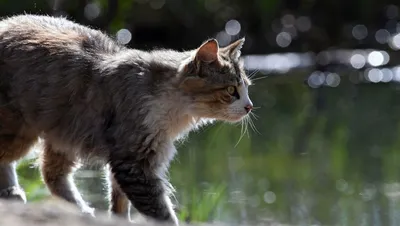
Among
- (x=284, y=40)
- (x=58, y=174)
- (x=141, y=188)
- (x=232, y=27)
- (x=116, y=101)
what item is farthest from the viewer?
(x=284, y=40)

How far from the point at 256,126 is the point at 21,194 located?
5670 millimetres

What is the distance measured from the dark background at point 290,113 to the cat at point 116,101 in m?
0.86

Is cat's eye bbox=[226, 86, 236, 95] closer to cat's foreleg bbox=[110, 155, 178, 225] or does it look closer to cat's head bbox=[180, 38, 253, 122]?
cat's head bbox=[180, 38, 253, 122]

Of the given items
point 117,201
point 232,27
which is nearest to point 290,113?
point 232,27

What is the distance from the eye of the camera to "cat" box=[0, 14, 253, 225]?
7.04m

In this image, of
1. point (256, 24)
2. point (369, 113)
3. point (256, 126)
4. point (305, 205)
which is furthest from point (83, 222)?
point (256, 24)

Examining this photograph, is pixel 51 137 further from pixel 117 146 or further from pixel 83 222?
pixel 83 222

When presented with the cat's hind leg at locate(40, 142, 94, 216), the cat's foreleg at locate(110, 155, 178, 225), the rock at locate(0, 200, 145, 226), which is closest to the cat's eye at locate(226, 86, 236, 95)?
the cat's foreleg at locate(110, 155, 178, 225)

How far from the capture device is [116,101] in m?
7.16

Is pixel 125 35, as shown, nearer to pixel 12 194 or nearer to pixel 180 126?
pixel 12 194

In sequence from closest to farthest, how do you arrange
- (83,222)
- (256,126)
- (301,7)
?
1. (83,222)
2. (256,126)
3. (301,7)

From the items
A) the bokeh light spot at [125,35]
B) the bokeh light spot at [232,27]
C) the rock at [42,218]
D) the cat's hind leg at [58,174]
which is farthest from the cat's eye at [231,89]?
the bokeh light spot at [232,27]

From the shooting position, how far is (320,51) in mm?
17266

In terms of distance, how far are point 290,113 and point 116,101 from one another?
22.4ft
